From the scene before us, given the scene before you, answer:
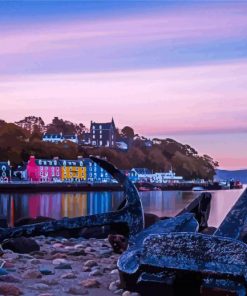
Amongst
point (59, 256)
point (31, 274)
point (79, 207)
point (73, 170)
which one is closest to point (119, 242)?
point (59, 256)

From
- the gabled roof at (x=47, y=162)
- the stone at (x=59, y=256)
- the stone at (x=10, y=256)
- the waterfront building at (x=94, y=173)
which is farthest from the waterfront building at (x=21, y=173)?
the stone at (x=10, y=256)

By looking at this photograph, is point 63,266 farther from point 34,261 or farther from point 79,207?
point 79,207

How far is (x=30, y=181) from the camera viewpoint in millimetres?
141500

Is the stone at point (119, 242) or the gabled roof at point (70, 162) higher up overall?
the gabled roof at point (70, 162)

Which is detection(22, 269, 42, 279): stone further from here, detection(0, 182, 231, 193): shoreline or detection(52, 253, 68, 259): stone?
detection(0, 182, 231, 193): shoreline

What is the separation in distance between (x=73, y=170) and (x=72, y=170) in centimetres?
22

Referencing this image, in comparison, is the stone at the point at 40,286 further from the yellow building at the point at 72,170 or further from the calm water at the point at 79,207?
the yellow building at the point at 72,170

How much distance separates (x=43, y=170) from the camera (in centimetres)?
14062

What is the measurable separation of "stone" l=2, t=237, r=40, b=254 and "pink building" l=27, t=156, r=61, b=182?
12422 centimetres

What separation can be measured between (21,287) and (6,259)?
1.57 metres

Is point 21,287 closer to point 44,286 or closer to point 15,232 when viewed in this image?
point 44,286

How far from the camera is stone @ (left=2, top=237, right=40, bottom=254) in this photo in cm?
A: 774

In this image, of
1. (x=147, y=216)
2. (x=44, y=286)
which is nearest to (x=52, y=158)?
(x=147, y=216)

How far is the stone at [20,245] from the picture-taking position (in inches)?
305
